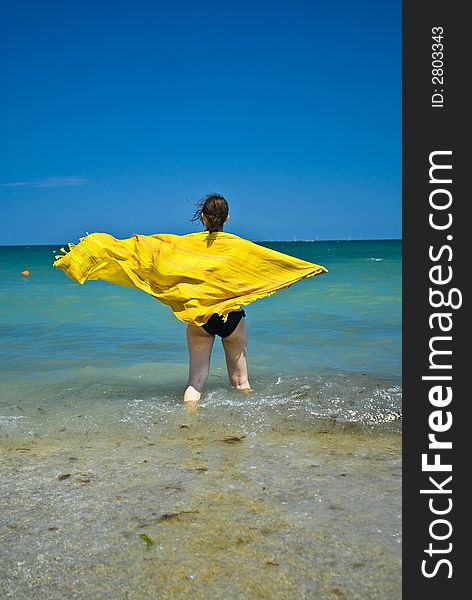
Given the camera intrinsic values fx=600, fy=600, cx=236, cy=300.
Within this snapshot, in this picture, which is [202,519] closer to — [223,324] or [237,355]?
[223,324]

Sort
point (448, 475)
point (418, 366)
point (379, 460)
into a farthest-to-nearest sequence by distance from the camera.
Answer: point (379, 460), point (418, 366), point (448, 475)

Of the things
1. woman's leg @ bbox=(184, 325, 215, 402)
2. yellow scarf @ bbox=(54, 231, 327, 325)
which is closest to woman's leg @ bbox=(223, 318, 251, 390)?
woman's leg @ bbox=(184, 325, 215, 402)

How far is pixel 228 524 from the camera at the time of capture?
259 centimetres

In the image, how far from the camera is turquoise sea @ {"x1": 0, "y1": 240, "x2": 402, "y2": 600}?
7.32 ft

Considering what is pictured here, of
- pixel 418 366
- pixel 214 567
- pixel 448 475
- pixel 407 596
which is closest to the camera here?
pixel 407 596

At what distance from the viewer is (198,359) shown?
4930 millimetres

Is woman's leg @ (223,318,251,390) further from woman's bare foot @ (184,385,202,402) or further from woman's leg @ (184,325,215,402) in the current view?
woman's bare foot @ (184,385,202,402)

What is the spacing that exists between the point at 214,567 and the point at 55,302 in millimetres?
13091

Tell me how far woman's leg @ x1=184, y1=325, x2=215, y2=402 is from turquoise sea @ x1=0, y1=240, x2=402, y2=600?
0.13 metres

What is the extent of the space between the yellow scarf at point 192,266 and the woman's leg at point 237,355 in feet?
1.05

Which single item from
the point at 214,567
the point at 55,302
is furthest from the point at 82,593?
the point at 55,302

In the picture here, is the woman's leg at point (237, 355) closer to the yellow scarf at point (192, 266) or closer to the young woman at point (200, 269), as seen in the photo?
the young woman at point (200, 269)

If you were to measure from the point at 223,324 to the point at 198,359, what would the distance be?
0.36 meters

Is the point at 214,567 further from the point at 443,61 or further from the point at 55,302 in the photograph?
the point at 55,302
